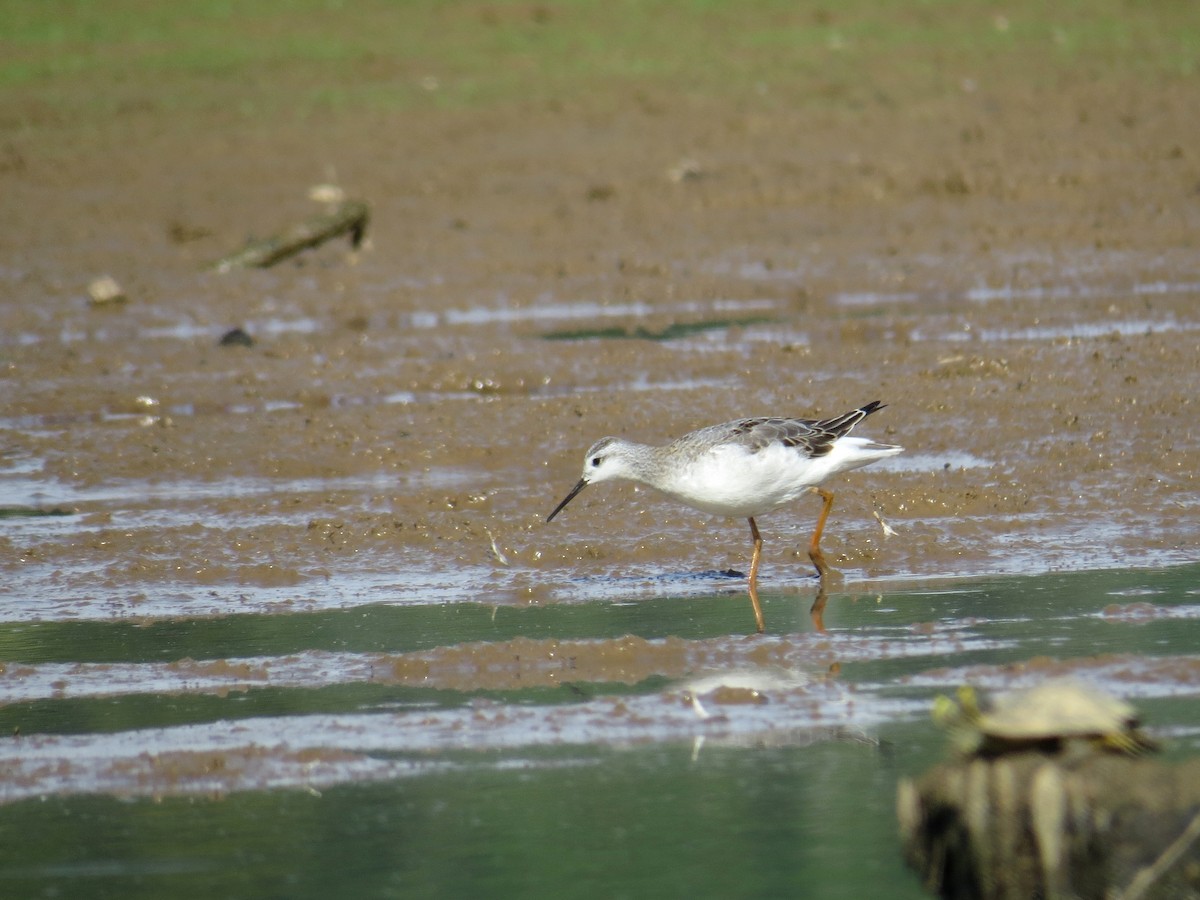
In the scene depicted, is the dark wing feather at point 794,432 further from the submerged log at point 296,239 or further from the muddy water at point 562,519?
the submerged log at point 296,239

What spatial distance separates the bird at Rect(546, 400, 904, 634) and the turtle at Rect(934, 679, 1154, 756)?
333 centimetres

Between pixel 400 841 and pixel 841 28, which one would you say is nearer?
pixel 400 841

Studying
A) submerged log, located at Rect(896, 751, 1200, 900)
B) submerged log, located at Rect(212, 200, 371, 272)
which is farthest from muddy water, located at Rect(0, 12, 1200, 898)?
submerged log, located at Rect(896, 751, 1200, 900)

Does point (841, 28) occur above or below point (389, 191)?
above

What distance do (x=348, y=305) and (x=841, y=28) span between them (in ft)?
48.4

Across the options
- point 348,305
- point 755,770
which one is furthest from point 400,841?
point 348,305

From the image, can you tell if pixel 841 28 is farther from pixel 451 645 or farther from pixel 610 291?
pixel 451 645

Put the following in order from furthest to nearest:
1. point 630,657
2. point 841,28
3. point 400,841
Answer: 1. point 841,28
2. point 630,657
3. point 400,841

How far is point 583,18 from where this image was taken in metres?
29.6

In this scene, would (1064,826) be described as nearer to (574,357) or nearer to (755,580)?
(755,580)

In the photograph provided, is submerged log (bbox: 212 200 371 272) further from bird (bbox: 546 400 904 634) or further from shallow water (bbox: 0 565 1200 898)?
shallow water (bbox: 0 565 1200 898)

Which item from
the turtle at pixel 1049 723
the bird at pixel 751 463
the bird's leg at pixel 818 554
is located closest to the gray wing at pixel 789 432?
the bird at pixel 751 463

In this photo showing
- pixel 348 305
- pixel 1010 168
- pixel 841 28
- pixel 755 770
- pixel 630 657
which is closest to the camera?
pixel 755 770

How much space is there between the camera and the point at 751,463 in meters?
8.64
